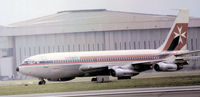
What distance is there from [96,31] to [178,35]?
9.23 meters

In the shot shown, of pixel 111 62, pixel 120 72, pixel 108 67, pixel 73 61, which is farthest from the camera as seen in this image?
pixel 111 62

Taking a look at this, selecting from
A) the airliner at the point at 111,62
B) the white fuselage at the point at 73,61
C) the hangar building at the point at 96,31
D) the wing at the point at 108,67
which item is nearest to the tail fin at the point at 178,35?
the airliner at the point at 111,62

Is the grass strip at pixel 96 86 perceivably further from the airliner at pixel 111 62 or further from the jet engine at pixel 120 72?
the airliner at pixel 111 62

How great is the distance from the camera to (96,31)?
42.3 metres

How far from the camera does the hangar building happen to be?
41.5 metres

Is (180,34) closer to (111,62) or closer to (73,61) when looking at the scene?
(111,62)

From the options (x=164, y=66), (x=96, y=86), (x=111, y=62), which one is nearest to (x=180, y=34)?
(x=164, y=66)

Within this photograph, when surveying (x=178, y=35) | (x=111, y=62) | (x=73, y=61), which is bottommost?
(x=111, y=62)

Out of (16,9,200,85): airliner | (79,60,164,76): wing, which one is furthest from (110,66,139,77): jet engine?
(79,60,164,76): wing

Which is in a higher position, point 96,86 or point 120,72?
point 120,72

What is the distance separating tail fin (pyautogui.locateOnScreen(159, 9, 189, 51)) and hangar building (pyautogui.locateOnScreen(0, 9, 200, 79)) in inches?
195

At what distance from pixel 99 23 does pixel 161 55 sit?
8804 millimetres

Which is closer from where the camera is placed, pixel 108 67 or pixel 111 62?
pixel 108 67

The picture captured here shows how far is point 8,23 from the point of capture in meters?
42.5
